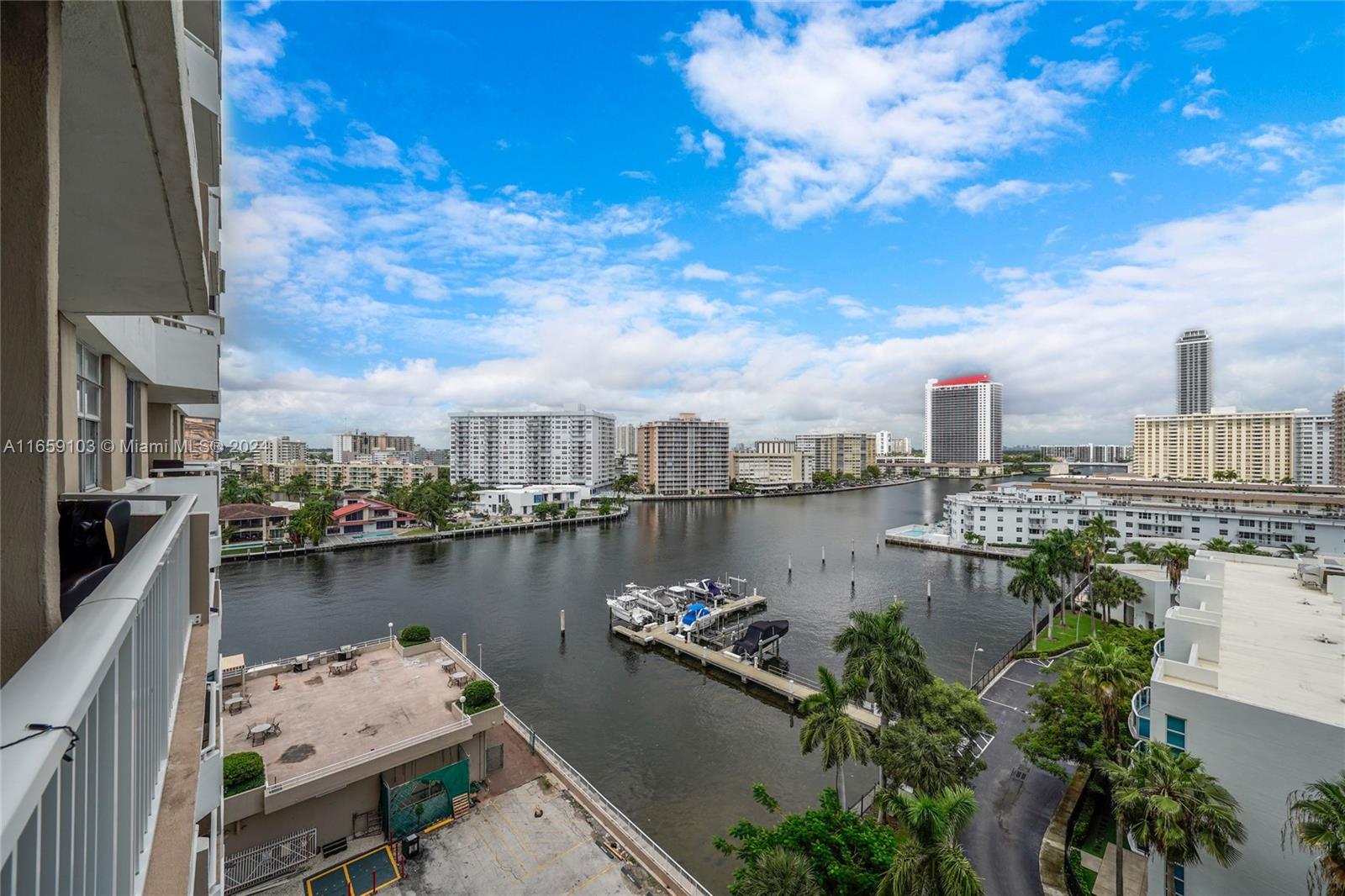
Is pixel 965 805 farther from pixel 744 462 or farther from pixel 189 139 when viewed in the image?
pixel 744 462

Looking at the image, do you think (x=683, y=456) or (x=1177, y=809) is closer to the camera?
(x=1177, y=809)

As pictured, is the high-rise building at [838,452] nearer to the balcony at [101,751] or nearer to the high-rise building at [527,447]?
the high-rise building at [527,447]

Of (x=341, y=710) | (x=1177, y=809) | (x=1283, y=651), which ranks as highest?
(x=1283, y=651)

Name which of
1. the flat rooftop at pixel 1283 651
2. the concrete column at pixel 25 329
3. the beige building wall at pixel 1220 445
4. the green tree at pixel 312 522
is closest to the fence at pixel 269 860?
the concrete column at pixel 25 329

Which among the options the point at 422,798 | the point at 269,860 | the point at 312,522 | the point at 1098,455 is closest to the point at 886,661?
the point at 422,798

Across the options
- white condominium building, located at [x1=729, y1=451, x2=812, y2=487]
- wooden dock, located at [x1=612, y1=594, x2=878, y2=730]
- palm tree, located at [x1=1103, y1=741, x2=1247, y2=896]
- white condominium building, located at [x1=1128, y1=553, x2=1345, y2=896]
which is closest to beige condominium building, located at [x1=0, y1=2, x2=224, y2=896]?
palm tree, located at [x1=1103, y1=741, x2=1247, y2=896]

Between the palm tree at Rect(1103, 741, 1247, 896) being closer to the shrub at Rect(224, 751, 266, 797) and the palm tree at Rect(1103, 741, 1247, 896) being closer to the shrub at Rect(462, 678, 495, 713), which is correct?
the shrub at Rect(462, 678, 495, 713)

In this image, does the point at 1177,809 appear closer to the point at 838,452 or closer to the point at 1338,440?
the point at 1338,440
